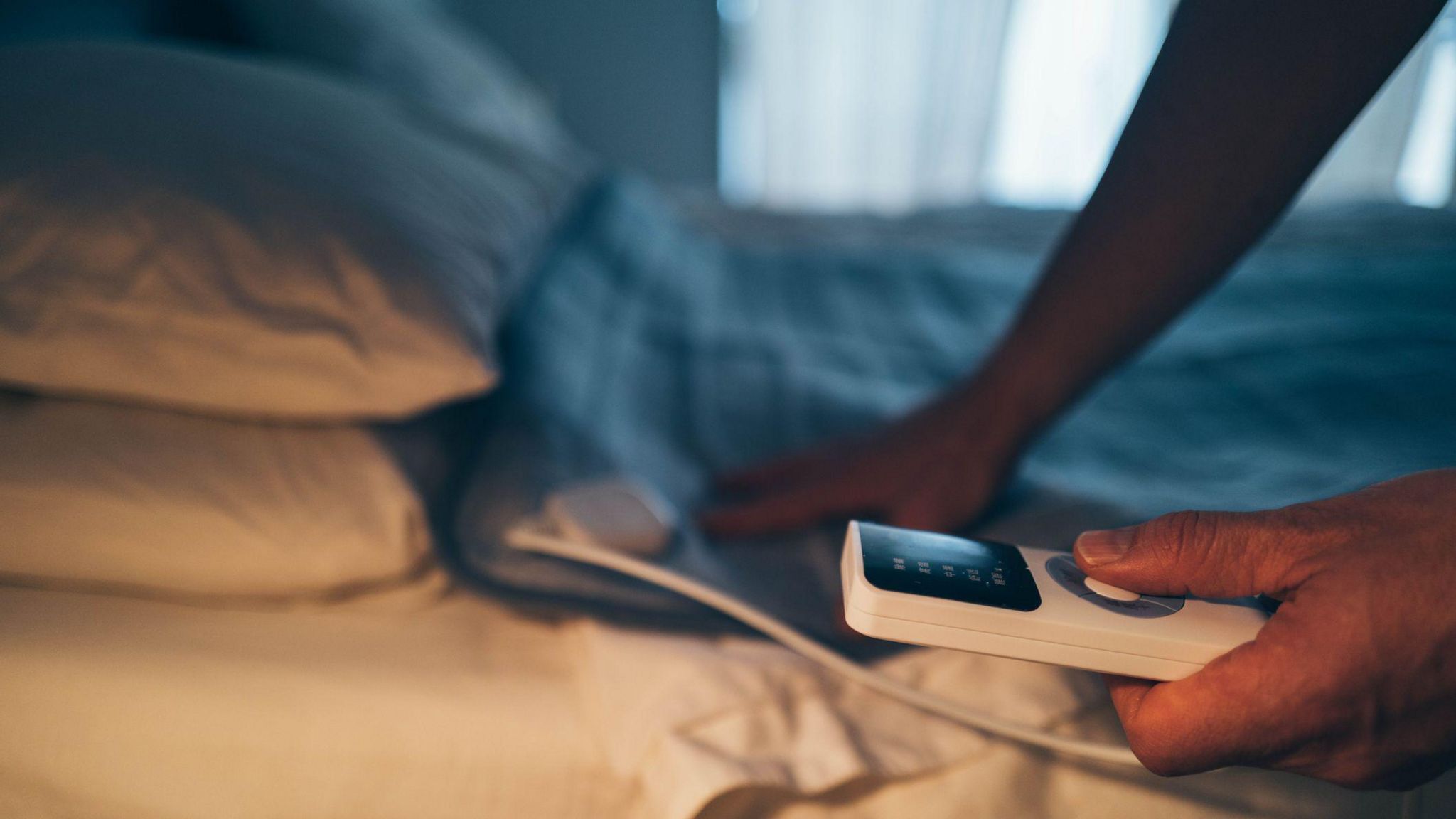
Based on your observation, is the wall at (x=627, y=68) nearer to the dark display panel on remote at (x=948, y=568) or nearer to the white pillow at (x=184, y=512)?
the white pillow at (x=184, y=512)

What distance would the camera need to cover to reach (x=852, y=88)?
8.30 ft

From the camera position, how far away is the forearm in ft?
1.27

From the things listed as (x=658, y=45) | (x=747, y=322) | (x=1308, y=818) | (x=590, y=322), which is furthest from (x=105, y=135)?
(x=658, y=45)

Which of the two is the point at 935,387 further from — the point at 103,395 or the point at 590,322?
the point at 103,395

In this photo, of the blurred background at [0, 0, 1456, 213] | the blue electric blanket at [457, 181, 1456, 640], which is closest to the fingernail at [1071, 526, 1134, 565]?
the blue electric blanket at [457, 181, 1456, 640]

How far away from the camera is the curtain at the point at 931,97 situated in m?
2.42

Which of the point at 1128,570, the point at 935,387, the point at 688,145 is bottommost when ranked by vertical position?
the point at 688,145

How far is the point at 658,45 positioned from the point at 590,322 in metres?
2.07

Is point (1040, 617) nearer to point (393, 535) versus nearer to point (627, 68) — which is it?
point (393, 535)

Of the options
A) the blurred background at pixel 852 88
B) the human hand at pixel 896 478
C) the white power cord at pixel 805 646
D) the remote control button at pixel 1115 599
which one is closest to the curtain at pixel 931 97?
the blurred background at pixel 852 88

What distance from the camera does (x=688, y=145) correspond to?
2.70m

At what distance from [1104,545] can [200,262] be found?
53 cm

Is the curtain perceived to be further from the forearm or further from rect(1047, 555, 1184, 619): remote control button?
rect(1047, 555, 1184, 619): remote control button

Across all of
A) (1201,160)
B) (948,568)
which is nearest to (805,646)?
(948,568)
